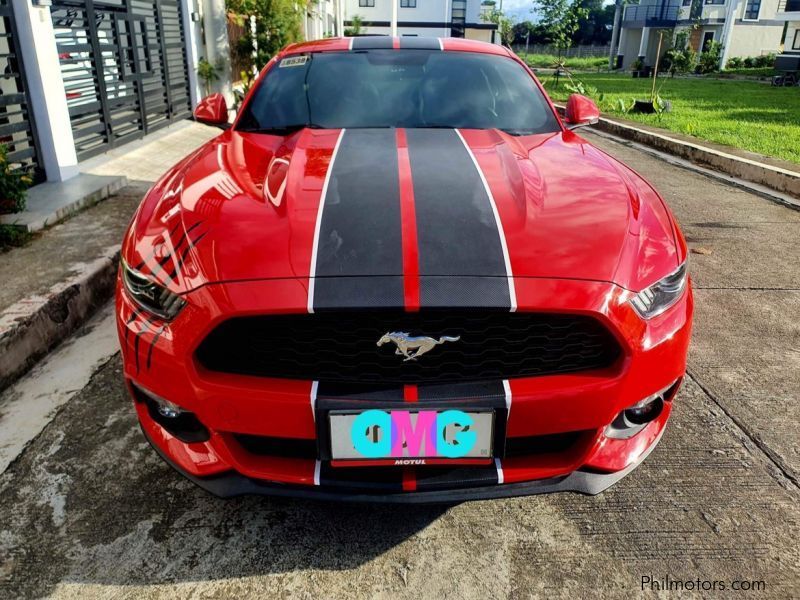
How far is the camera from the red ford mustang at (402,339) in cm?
152

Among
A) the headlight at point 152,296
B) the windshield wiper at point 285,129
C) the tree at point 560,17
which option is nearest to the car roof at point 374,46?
the windshield wiper at point 285,129

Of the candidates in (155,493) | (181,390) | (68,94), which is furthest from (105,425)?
(68,94)

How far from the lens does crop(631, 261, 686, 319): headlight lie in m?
1.63

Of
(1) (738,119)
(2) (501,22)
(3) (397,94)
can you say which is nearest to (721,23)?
(2) (501,22)

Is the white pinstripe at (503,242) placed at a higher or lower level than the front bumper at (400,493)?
higher

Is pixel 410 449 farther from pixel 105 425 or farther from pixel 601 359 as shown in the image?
pixel 105 425

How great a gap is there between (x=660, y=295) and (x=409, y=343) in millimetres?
717

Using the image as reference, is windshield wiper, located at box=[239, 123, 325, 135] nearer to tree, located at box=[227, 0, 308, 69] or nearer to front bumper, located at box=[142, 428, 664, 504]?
front bumper, located at box=[142, 428, 664, 504]

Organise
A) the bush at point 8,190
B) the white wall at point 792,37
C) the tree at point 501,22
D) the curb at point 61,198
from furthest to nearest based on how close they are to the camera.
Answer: the tree at point 501,22
the white wall at point 792,37
the curb at point 61,198
the bush at point 8,190

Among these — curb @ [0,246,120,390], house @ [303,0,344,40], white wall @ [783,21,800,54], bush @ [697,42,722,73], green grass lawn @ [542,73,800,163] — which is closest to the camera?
curb @ [0,246,120,390]

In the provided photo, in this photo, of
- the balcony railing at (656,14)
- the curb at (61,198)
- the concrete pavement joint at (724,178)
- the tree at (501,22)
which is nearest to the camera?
the curb at (61,198)

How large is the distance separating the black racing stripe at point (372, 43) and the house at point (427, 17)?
143 feet

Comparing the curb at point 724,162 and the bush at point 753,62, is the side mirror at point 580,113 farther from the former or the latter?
the bush at point 753,62

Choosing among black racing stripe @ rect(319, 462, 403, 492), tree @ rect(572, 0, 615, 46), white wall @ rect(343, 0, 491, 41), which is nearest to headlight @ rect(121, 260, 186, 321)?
black racing stripe @ rect(319, 462, 403, 492)
